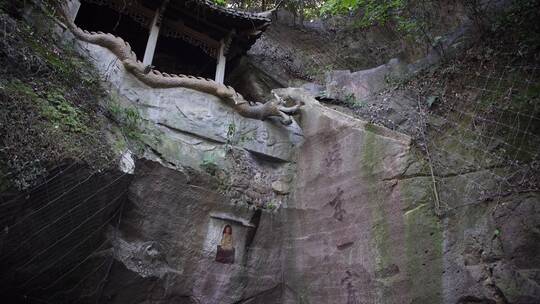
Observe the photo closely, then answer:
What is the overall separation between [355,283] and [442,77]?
12.8ft

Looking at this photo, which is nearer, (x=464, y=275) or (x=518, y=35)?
(x=464, y=275)

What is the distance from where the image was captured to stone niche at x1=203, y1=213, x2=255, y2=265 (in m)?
6.22

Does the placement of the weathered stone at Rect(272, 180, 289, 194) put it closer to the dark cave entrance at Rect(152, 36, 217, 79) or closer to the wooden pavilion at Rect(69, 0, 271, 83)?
the wooden pavilion at Rect(69, 0, 271, 83)

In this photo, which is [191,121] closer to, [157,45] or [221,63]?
[221,63]

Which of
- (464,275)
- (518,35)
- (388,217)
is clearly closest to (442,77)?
(518,35)

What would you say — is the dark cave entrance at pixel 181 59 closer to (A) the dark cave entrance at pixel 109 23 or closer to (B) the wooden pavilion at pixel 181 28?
(B) the wooden pavilion at pixel 181 28

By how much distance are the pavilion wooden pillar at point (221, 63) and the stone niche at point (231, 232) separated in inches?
187

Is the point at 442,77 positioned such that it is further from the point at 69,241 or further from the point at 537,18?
the point at 69,241

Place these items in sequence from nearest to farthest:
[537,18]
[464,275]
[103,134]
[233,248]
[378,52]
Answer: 1. [464,275]
2. [103,134]
3. [537,18]
4. [233,248]
5. [378,52]

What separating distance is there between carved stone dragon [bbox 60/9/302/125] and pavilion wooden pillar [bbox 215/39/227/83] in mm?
2621

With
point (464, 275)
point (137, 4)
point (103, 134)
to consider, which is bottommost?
point (464, 275)

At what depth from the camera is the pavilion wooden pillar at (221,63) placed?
399 inches

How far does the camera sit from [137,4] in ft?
31.0

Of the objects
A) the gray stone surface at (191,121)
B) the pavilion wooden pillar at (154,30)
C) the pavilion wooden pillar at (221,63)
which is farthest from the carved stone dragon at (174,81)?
the pavilion wooden pillar at (221,63)
